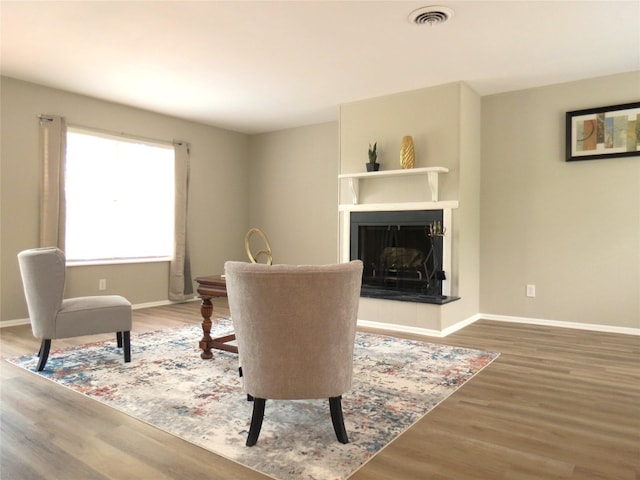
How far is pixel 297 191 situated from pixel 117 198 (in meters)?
2.40

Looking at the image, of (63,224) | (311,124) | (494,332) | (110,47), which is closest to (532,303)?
(494,332)

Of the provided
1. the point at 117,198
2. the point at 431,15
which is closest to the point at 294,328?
the point at 431,15

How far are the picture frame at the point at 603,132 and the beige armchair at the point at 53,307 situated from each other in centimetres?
442

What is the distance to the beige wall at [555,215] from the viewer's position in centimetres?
423

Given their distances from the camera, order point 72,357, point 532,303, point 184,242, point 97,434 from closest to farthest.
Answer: point 97,434 → point 72,357 → point 532,303 → point 184,242

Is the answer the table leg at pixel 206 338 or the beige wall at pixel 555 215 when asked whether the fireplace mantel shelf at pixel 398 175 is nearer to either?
the beige wall at pixel 555 215

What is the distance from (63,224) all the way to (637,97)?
19.1 ft

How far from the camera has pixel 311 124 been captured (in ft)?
20.8

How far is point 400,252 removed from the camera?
488cm

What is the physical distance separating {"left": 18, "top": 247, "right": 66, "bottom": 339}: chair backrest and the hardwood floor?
0.35m

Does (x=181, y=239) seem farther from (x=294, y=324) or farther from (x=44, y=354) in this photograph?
(x=294, y=324)

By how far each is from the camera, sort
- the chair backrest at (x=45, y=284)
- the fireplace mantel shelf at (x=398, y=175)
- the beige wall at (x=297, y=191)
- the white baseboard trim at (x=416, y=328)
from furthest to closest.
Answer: the beige wall at (x=297, y=191)
the fireplace mantel shelf at (x=398, y=175)
the white baseboard trim at (x=416, y=328)
the chair backrest at (x=45, y=284)

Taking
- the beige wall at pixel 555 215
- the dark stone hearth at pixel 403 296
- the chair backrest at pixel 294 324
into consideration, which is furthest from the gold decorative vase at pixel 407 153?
the chair backrest at pixel 294 324

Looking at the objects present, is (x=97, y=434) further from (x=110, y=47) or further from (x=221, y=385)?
Result: (x=110, y=47)
